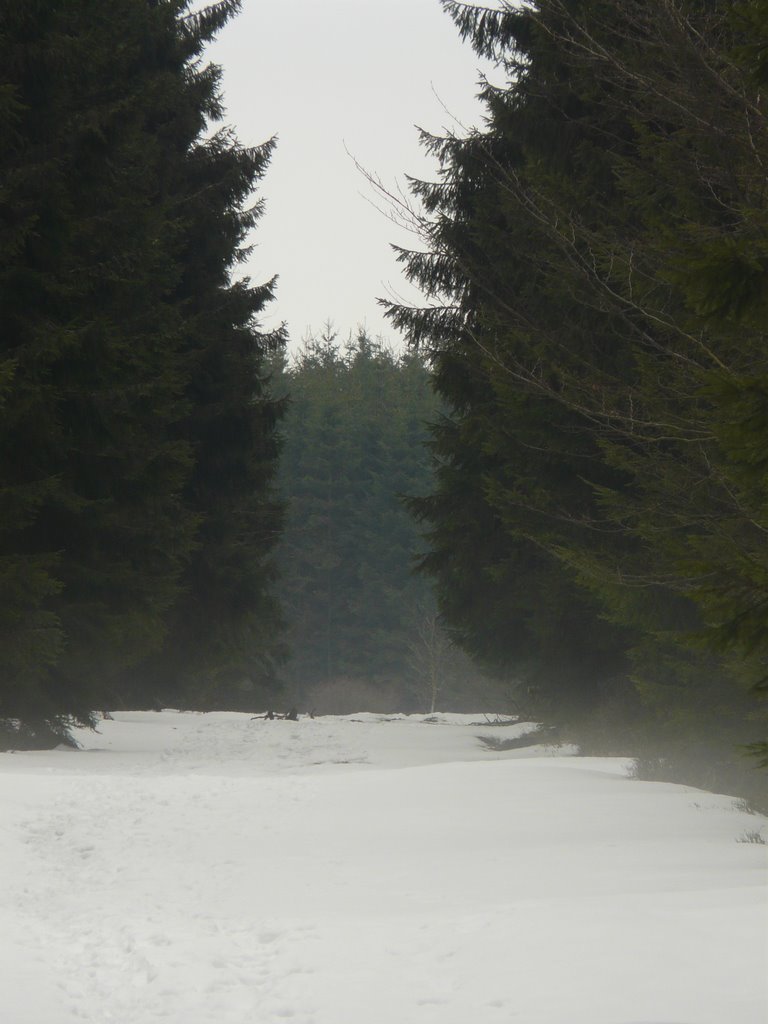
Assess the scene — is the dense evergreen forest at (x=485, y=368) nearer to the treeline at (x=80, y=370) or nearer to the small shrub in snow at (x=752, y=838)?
the treeline at (x=80, y=370)

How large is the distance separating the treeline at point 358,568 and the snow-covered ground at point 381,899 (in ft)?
144

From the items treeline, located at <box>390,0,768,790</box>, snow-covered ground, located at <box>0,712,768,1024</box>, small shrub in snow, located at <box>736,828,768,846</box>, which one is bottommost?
snow-covered ground, located at <box>0,712,768,1024</box>

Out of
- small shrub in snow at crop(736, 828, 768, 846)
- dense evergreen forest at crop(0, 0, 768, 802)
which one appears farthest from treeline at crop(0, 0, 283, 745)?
small shrub in snow at crop(736, 828, 768, 846)

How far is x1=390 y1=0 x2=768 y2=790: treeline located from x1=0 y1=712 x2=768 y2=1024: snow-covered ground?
1.44 metres

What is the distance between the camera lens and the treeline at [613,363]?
17.9 feet

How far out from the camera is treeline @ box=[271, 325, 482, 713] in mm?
57344

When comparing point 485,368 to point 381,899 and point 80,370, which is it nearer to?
point 80,370

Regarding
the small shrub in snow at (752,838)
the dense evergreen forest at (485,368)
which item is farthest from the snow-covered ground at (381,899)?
the dense evergreen forest at (485,368)

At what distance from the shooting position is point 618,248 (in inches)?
398

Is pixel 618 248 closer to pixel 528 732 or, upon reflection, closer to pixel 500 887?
pixel 500 887

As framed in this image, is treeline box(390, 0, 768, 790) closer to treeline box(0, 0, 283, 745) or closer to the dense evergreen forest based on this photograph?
the dense evergreen forest

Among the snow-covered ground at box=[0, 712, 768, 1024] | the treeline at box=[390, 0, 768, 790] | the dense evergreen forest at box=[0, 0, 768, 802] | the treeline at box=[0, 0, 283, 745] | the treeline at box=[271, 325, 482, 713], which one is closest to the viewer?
the snow-covered ground at box=[0, 712, 768, 1024]

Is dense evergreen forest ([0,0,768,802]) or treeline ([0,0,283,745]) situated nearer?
dense evergreen forest ([0,0,768,802])

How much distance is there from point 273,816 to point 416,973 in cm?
481
